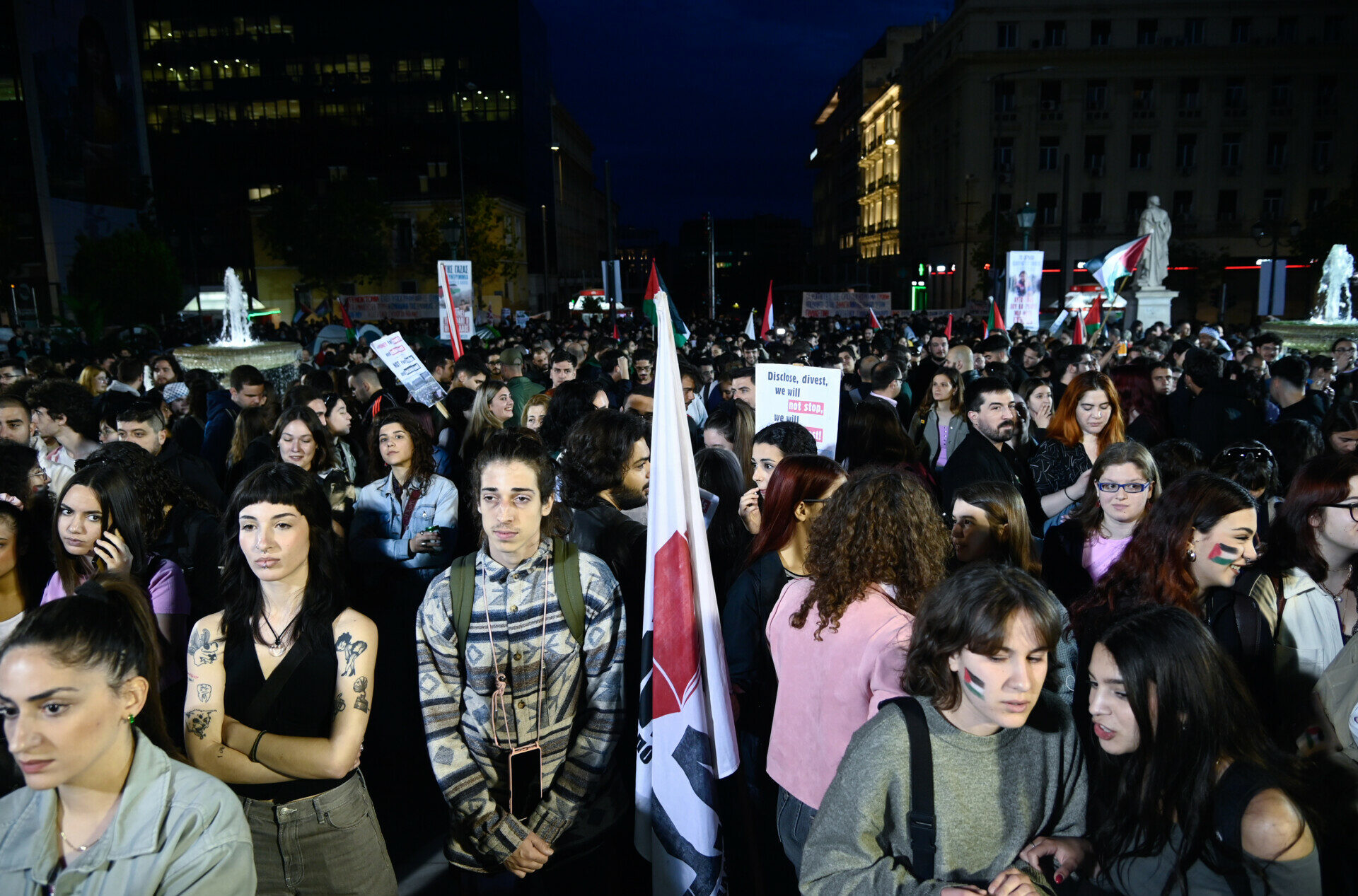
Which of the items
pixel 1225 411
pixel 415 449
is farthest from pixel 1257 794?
pixel 1225 411

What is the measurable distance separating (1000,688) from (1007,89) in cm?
6016

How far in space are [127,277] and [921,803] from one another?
39.0 metres

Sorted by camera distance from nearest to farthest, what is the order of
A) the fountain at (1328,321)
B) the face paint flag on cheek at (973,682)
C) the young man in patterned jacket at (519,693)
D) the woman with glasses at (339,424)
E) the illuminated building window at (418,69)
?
the face paint flag on cheek at (973,682)
the young man in patterned jacket at (519,693)
the woman with glasses at (339,424)
the fountain at (1328,321)
the illuminated building window at (418,69)

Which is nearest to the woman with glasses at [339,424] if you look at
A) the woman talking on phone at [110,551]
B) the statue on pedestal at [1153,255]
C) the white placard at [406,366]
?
the white placard at [406,366]

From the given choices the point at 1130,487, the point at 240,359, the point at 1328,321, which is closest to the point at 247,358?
the point at 240,359

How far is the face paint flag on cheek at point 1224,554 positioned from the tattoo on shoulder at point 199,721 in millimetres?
3665

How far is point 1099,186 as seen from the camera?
180 feet

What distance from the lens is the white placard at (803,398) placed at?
585 centimetres

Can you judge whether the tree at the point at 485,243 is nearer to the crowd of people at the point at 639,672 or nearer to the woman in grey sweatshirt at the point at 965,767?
the crowd of people at the point at 639,672

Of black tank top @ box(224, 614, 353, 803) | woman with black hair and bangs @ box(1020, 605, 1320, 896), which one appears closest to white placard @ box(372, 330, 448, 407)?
black tank top @ box(224, 614, 353, 803)

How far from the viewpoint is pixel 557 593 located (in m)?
3.16

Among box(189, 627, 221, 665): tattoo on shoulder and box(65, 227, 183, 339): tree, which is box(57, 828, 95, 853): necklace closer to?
box(189, 627, 221, 665): tattoo on shoulder

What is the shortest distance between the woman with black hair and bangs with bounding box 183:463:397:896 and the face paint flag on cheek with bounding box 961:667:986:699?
1968 mm

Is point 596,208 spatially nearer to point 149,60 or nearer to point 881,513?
point 149,60
